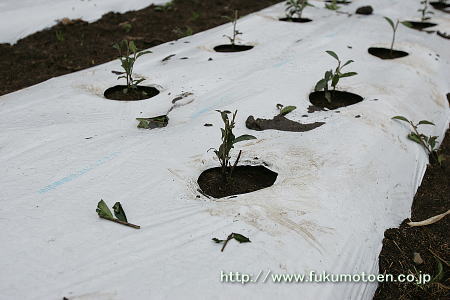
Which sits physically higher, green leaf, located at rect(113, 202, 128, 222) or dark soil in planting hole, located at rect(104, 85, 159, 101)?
dark soil in planting hole, located at rect(104, 85, 159, 101)

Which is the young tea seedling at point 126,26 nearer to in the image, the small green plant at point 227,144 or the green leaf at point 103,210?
the small green plant at point 227,144

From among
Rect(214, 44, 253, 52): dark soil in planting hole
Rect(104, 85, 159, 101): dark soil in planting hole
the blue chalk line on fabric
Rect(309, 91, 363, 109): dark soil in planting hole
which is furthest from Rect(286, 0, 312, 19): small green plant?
the blue chalk line on fabric

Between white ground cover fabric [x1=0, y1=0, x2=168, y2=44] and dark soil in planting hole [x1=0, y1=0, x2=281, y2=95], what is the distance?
83 mm

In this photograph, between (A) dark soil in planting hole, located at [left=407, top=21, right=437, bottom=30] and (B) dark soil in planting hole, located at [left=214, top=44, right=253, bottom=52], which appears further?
(A) dark soil in planting hole, located at [left=407, top=21, right=437, bottom=30]

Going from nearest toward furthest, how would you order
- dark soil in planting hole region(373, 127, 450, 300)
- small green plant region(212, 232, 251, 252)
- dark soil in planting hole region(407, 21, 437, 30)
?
small green plant region(212, 232, 251, 252) → dark soil in planting hole region(373, 127, 450, 300) → dark soil in planting hole region(407, 21, 437, 30)

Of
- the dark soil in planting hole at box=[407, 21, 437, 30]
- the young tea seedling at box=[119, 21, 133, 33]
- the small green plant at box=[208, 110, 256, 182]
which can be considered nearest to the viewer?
the small green plant at box=[208, 110, 256, 182]

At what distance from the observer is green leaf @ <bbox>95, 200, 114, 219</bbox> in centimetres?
145

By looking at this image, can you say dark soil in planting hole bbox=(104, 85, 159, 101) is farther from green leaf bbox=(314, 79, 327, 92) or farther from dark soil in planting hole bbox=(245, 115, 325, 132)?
green leaf bbox=(314, 79, 327, 92)

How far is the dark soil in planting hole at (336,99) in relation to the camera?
2.55 metres

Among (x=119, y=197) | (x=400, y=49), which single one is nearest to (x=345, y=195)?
(x=119, y=197)

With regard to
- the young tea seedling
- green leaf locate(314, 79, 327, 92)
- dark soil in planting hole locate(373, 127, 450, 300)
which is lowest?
dark soil in planting hole locate(373, 127, 450, 300)

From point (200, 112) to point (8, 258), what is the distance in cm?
131

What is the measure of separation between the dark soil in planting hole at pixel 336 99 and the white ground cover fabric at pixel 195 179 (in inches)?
2.4

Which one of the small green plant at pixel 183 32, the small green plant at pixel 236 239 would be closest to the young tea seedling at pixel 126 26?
the small green plant at pixel 183 32
